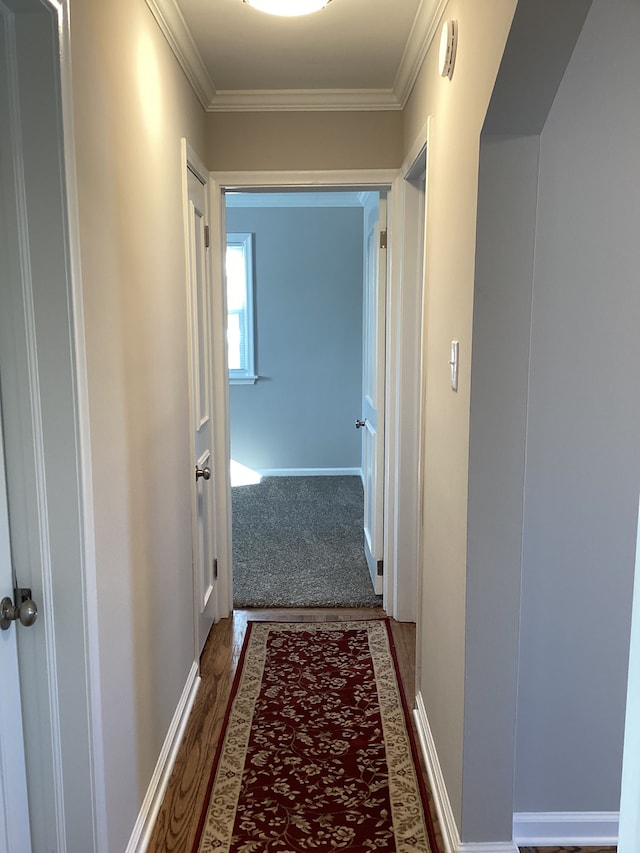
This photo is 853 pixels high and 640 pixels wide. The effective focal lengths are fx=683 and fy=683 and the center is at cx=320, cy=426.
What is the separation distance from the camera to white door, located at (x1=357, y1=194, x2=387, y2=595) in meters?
3.36

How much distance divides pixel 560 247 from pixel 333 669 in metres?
1.95

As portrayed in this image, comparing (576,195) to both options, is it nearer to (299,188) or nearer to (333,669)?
(299,188)

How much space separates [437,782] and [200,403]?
1.69 meters

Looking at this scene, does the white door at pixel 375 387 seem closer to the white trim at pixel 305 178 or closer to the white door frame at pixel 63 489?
the white trim at pixel 305 178

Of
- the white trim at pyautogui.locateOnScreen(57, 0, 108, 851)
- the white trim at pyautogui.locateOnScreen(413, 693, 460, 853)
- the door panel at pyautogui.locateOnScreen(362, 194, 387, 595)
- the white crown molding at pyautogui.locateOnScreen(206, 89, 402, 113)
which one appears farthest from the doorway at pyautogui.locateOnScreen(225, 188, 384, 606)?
the white trim at pyautogui.locateOnScreen(57, 0, 108, 851)

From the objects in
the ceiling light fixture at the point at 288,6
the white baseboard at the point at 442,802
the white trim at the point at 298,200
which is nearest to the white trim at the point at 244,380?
the white trim at the point at 298,200

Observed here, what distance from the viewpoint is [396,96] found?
Answer: 2.96m

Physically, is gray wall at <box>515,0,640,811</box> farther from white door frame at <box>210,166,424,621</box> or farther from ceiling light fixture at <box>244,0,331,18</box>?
white door frame at <box>210,166,424,621</box>

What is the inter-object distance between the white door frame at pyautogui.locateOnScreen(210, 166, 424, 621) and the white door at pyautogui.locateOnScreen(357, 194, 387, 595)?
0.10 meters

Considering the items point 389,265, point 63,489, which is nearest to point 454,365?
point 63,489

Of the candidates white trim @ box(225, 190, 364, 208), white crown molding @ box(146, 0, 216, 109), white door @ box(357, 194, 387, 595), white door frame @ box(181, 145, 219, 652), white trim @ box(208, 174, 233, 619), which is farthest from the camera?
white trim @ box(225, 190, 364, 208)

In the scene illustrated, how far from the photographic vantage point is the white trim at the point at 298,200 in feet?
19.0

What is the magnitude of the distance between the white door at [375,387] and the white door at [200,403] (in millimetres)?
847

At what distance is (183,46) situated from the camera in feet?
7.83
